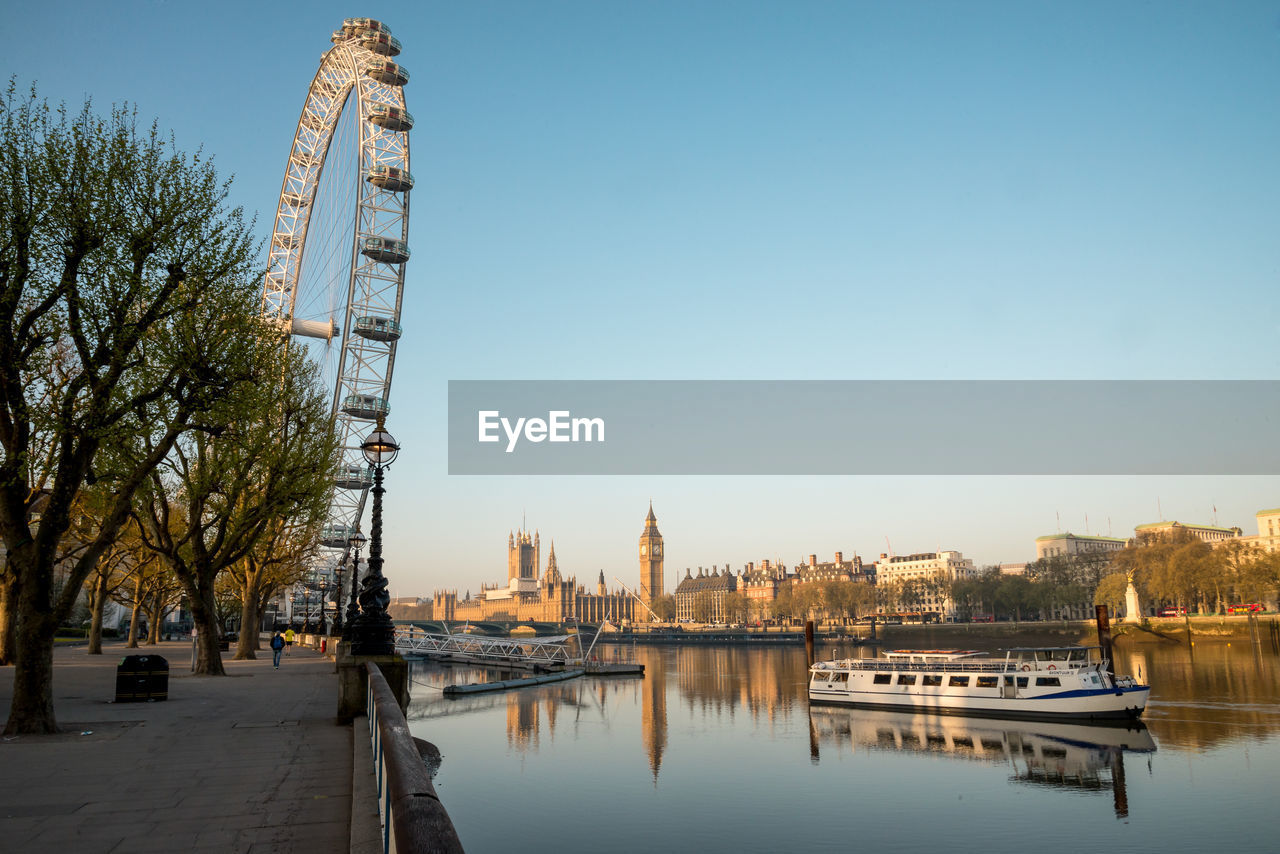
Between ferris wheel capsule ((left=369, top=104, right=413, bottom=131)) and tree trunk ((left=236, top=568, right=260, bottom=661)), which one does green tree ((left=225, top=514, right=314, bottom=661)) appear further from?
ferris wheel capsule ((left=369, top=104, right=413, bottom=131))

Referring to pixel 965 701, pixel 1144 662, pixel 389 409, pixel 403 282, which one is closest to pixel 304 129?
pixel 403 282

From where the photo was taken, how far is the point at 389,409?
5747 cm

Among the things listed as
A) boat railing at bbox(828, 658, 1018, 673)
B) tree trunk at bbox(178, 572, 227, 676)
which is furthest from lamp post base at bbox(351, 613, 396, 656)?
boat railing at bbox(828, 658, 1018, 673)

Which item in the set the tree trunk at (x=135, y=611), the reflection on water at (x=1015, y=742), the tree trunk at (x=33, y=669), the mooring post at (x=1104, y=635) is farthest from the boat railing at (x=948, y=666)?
the tree trunk at (x=33, y=669)

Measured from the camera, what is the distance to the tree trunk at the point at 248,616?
4306 centimetres

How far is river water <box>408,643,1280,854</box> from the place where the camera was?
22.8 metres

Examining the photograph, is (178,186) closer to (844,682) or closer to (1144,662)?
(844,682)

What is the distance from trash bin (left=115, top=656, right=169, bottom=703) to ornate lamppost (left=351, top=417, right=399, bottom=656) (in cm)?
654

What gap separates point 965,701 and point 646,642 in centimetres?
12501

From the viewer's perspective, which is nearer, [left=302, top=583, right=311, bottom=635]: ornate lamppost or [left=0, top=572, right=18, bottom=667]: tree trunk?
[left=0, top=572, right=18, bottom=667]: tree trunk

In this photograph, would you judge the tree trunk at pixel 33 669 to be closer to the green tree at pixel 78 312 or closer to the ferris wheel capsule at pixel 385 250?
the green tree at pixel 78 312

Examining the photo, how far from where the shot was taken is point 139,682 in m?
22.1

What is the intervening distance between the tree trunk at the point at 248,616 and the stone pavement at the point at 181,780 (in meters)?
21.5

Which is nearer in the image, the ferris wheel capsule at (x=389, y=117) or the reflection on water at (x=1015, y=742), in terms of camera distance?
the reflection on water at (x=1015, y=742)
